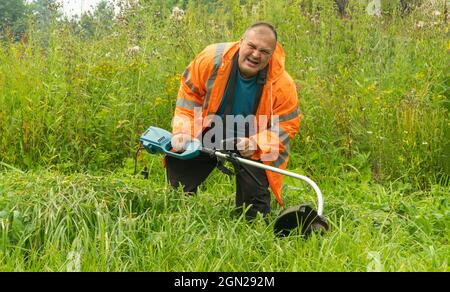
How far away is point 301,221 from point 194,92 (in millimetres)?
1142

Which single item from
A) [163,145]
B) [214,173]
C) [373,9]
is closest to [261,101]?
[163,145]

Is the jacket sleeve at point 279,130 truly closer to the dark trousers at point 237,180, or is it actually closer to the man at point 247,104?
the man at point 247,104

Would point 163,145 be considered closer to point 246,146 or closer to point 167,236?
point 246,146

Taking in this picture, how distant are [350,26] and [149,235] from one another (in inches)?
169

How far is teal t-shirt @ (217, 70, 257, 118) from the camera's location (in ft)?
15.0

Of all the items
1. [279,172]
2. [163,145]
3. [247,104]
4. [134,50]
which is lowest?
[279,172]

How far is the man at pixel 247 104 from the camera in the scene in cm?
441

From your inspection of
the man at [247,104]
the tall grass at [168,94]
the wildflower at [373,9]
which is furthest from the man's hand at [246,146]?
the wildflower at [373,9]

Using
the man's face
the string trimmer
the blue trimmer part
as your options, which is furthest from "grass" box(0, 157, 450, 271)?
the man's face

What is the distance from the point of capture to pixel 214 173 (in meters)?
5.58

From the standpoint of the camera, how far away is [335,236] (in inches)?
154

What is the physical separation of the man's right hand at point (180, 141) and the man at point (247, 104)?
1cm

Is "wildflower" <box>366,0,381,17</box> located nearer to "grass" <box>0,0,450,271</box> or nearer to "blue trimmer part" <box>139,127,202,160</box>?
"grass" <box>0,0,450,271</box>

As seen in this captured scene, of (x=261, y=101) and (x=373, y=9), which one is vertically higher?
(x=373, y=9)
